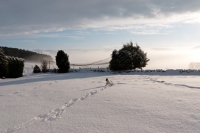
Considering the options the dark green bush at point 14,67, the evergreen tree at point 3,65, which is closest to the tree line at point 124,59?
the dark green bush at point 14,67

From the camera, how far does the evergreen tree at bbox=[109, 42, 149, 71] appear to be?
58.1 ft

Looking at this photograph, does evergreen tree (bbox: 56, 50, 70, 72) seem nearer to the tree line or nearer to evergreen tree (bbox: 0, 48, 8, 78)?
the tree line

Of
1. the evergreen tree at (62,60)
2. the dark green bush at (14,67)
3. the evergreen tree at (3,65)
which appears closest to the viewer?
the evergreen tree at (3,65)

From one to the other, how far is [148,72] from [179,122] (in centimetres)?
1444

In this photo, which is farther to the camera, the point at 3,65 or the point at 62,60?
the point at 62,60

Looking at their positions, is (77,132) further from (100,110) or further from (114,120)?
(100,110)

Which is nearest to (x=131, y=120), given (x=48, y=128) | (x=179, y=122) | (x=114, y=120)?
(x=114, y=120)

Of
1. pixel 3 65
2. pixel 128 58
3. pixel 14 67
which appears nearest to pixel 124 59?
pixel 128 58

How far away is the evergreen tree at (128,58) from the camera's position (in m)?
17.7

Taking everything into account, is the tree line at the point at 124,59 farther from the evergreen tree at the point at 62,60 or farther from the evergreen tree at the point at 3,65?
the evergreen tree at the point at 3,65

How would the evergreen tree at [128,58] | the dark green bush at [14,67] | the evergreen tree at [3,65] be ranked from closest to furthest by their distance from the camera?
1. the evergreen tree at [3,65]
2. the dark green bush at [14,67]
3. the evergreen tree at [128,58]

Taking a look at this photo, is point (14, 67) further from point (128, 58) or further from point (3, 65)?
point (128, 58)

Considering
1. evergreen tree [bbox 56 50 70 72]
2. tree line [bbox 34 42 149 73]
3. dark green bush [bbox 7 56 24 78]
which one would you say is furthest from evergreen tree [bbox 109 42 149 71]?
dark green bush [bbox 7 56 24 78]

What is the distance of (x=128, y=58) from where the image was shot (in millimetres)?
17828
